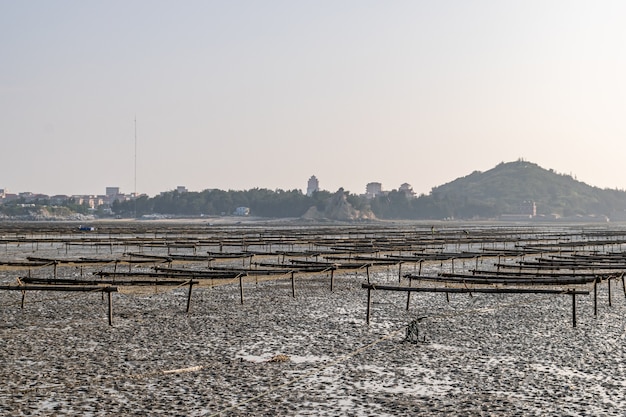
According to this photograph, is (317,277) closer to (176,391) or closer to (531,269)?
(531,269)

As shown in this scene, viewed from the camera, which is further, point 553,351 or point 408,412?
point 553,351

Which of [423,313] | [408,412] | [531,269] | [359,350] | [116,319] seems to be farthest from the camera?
[531,269]

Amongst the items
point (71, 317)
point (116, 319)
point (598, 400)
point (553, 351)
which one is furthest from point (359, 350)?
point (71, 317)

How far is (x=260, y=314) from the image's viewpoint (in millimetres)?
19109

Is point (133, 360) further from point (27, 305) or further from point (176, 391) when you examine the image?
point (27, 305)

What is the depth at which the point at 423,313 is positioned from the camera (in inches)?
778

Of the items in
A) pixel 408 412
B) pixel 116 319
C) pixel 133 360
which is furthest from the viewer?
pixel 116 319

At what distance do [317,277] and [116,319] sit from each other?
13.5 m

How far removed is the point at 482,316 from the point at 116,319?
9699mm

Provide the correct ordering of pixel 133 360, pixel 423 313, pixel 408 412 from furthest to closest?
pixel 423 313 → pixel 133 360 → pixel 408 412

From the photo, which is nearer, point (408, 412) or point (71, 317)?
point (408, 412)

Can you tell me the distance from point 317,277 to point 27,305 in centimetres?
1308

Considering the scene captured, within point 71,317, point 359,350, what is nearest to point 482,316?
point 359,350

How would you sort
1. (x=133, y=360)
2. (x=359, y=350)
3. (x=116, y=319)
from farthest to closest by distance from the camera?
(x=116, y=319), (x=359, y=350), (x=133, y=360)
